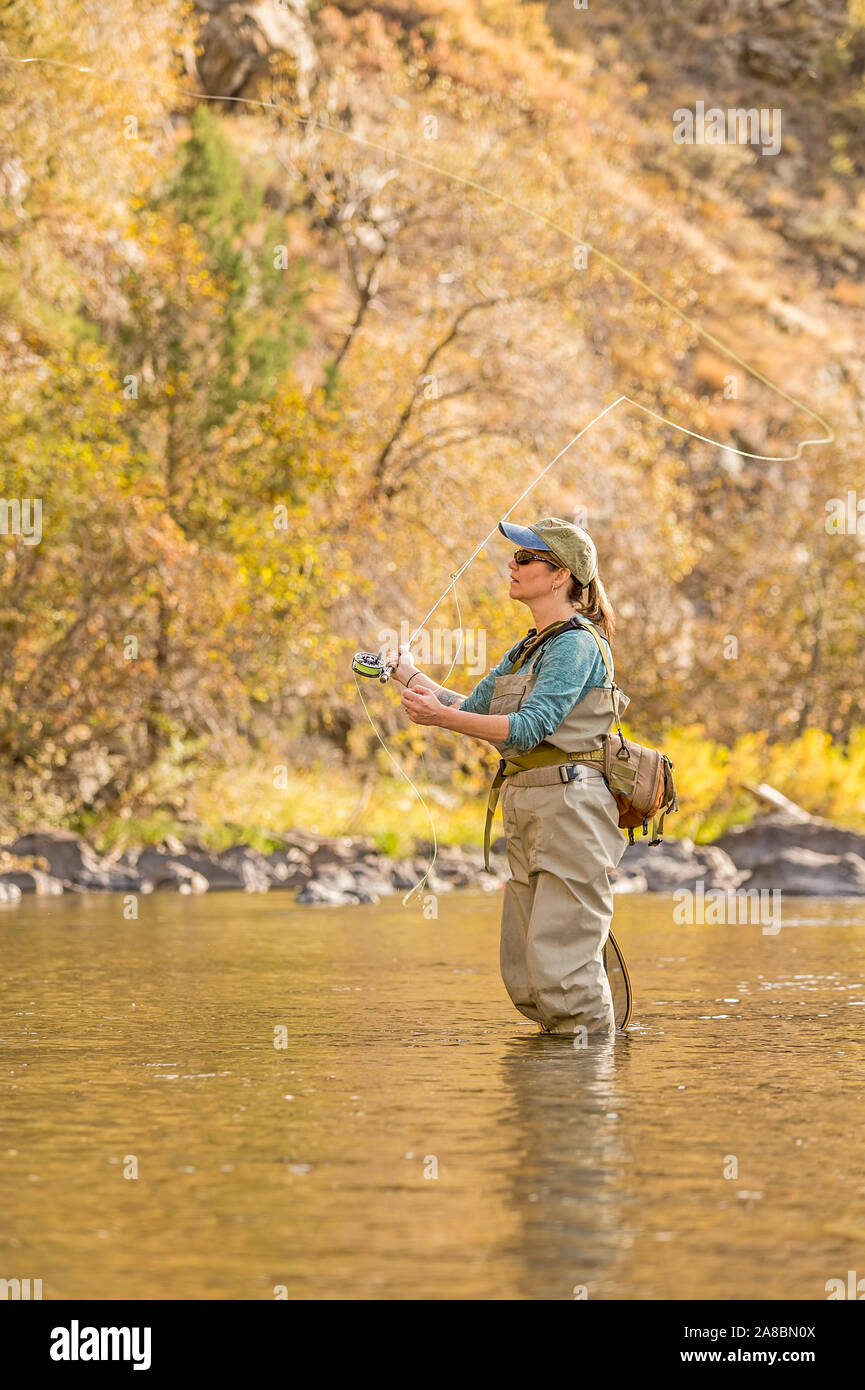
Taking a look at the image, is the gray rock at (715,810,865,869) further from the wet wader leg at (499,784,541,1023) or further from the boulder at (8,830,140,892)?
the wet wader leg at (499,784,541,1023)

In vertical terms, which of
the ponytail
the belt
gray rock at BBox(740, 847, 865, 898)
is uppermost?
the ponytail

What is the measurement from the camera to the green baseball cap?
6.34 meters

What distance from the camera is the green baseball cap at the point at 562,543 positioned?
20.8ft

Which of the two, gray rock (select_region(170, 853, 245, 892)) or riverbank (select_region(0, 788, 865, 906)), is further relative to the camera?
gray rock (select_region(170, 853, 245, 892))

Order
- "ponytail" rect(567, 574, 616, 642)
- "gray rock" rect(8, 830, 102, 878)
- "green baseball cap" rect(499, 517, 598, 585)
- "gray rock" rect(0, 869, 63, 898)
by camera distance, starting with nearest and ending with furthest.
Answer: "green baseball cap" rect(499, 517, 598, 585), "ponytail" rect(567, 574, 616, 642), "gray rock" rect(0, 869, 63, 898), "gray rock" rect(8, 830, 102, 878)

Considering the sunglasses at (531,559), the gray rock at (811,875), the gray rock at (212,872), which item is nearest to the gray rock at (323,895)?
the gray rock at (212,872)

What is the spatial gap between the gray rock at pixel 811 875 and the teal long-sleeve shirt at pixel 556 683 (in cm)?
902

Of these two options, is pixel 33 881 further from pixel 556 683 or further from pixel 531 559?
pixel 556 683

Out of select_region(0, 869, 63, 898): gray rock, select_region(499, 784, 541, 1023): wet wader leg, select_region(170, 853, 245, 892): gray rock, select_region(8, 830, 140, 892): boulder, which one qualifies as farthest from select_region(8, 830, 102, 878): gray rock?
select_region(499, 784, 541, 1023): wet wader leg

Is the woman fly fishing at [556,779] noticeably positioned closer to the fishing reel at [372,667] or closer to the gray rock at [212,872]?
the fishing reel at [372,667]

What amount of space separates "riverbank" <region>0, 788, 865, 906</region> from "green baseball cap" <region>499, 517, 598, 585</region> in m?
7.96

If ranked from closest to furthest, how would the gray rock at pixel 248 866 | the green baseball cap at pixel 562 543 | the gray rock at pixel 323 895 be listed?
the green baseball cap at pixel 562 543 < the gray rock at pixel 323 895 < the gray rock at pixel 248 866

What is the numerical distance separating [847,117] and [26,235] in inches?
1290

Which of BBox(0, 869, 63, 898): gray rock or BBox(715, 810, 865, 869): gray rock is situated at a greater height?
BBox(715, 810, 865, 869): gray rock
